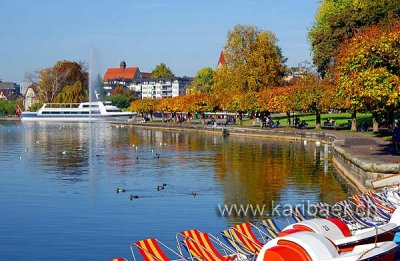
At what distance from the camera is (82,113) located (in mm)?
175375

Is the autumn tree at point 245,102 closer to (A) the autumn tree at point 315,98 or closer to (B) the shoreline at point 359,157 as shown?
(A) the autumn tree at point 315,98

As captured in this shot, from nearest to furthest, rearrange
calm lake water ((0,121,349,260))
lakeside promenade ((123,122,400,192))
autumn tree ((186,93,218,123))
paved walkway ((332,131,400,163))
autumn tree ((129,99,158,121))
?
calm lake water ((0,121,349,260)) → lakeside promenade ((123,122,400,192)) → paved walkway ((332,131,400,163)) → autumn tree ((186,93,218,123)) → autumn tree ((129,99,158,121))

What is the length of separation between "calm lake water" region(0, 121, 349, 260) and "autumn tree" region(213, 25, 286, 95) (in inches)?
1407

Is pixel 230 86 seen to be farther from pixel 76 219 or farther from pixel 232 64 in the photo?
pixel 76 219

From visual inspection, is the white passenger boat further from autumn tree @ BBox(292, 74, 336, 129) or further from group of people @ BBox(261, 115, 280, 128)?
autumn tree @ BBox(292, 74, 336, 129)

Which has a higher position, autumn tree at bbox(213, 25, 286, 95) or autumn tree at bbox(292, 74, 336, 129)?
autumn tree at bbox(213, 25, 286, 95)

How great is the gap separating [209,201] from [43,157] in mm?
31518

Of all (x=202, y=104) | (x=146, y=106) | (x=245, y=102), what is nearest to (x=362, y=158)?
(x=245, y=102)

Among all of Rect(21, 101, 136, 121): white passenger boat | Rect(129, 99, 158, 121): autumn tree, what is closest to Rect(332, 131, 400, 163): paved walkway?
Rect(129, 99, 158, 121): autumn tree

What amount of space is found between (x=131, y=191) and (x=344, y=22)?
49.5 meters

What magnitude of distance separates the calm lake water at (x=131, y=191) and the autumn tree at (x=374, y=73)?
5.45 m

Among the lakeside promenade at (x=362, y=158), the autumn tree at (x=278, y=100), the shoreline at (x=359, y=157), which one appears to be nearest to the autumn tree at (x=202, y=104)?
the autumn tree at (x=278, y=100)

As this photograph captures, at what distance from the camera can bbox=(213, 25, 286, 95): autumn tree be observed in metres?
103

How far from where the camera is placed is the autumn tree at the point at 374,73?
119 ft
